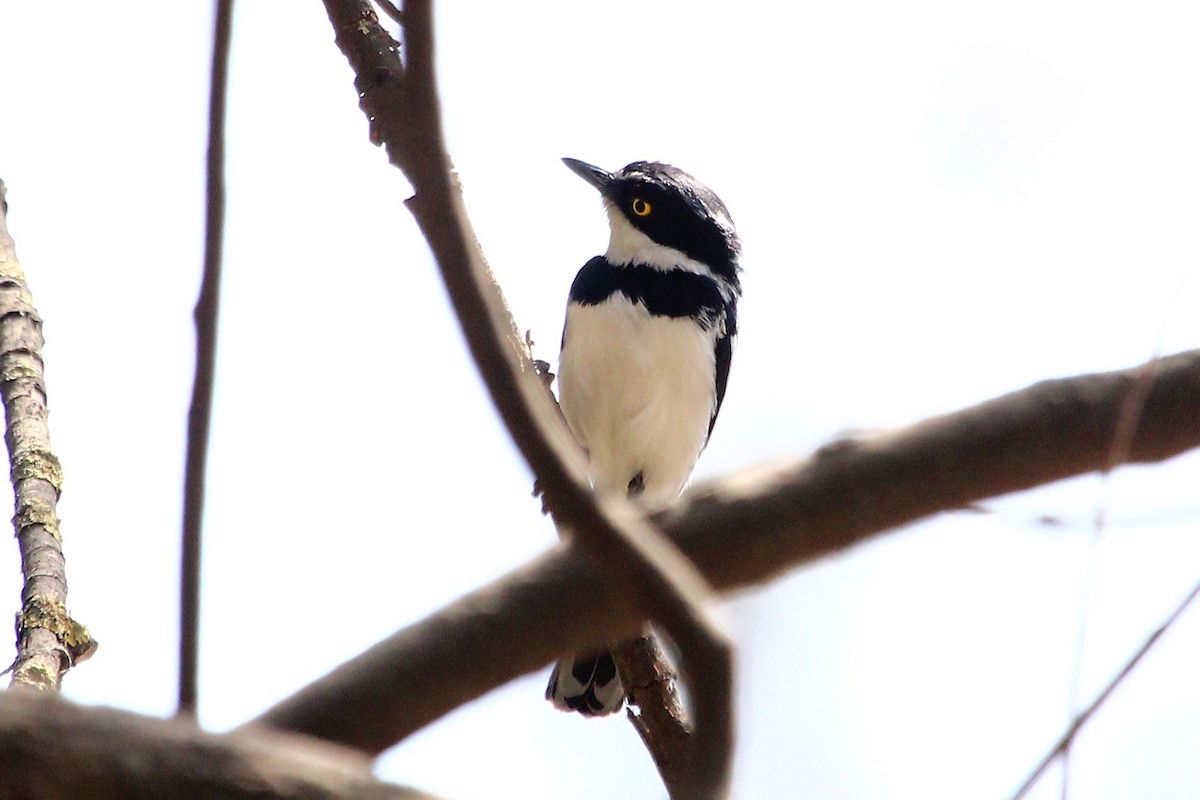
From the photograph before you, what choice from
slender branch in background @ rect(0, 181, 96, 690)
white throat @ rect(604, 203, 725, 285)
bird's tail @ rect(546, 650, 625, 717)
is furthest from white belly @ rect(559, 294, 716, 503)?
slender branch in background @ rect(0, 181, 96, 690)

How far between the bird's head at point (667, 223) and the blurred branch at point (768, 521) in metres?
4.76

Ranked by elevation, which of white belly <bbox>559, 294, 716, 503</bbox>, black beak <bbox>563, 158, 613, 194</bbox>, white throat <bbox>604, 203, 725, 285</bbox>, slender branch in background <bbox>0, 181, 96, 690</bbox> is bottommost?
slender branch in background <bbox>0, 181, 96, 690</bbox>

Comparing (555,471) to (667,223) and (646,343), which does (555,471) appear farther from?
(667,223)

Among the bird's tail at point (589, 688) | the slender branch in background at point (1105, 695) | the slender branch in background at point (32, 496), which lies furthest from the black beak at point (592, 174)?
the slender branch in background at point (1105, 695)

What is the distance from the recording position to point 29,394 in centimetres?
412

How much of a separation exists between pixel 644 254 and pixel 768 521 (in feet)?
16.3

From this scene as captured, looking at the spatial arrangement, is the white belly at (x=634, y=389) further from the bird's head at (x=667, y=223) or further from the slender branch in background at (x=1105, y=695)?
the slender branch in background at (x=1105, y=695)

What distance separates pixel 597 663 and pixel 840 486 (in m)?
4.30

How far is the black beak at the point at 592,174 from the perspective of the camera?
687cm

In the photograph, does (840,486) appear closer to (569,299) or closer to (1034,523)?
(1034,523)

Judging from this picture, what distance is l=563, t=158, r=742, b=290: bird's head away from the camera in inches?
255

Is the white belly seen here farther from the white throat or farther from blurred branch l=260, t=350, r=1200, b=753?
blurred branch l=260, t=350, r=1200, b=753

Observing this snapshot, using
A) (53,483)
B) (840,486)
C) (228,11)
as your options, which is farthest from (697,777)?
(53,483)

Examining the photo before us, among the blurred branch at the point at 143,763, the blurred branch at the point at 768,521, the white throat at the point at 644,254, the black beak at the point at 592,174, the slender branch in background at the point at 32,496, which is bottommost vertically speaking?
the blurred branch at the point at 143,763
